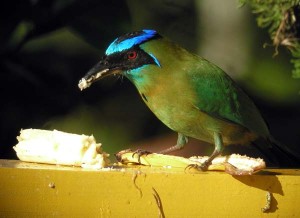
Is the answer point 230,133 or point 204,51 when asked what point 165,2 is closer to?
point 204,51

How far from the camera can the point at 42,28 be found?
4.16m

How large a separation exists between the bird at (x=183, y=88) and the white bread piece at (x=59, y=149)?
51 centimetres

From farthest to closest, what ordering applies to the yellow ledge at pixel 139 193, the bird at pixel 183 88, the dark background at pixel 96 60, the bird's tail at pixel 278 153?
the dark background at pixel 96 60 < the bird's tail at pixel 278 153 < the bird at pixel 183 88 < the yellow ledge at pixel 139 193

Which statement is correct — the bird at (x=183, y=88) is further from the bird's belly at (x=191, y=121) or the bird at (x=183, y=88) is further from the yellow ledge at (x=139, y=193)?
the yellow ledge at (x=139, y=193)

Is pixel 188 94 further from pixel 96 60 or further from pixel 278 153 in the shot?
pixel 96 60

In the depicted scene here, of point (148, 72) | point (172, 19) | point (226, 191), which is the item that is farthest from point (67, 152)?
point (172, 19)

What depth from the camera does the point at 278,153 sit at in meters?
3.32

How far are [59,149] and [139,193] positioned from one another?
0.39 meters

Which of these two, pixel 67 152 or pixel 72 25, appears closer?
pixel 67 152

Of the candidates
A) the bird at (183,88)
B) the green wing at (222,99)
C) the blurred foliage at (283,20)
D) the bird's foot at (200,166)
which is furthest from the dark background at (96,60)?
the bird's foot at (200,166)

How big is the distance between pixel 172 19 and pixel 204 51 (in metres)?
0.29

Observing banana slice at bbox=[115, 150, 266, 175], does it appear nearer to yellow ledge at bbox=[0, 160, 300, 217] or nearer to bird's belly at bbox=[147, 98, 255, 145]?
yellow ledge at bbox=[0, 160, 300, 217]

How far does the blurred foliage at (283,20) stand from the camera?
325 cm

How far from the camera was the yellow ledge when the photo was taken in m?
2.05
